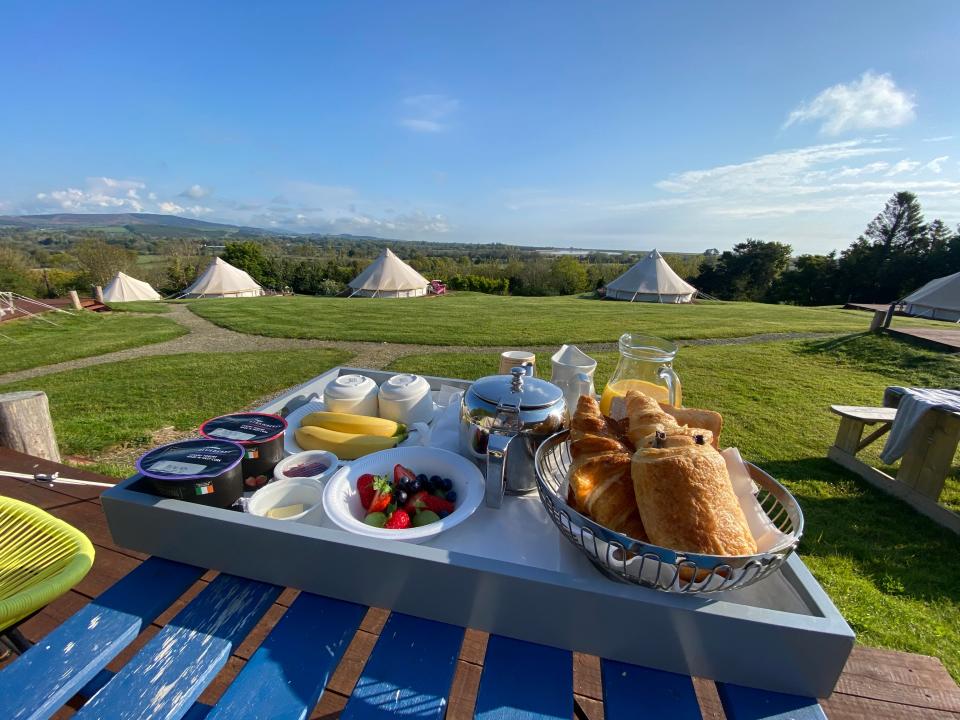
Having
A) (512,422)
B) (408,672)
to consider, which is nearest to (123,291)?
(512,422)

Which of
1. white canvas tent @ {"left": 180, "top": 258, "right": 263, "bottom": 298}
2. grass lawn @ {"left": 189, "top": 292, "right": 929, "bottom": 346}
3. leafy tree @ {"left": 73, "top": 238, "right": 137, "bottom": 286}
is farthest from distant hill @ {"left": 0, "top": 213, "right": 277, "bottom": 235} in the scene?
grass lawn @ {"left": 189, "top": 292, "right": 929, "bottom": 346}

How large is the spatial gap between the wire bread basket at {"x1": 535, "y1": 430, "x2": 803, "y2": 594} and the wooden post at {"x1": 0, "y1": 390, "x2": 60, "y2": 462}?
2.78 m

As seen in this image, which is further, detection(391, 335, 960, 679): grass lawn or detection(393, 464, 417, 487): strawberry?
A: detection(391, 335, 960, 679): grass lawn

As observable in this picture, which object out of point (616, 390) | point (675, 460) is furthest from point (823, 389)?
point (675, 460)

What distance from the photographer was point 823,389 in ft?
17.7

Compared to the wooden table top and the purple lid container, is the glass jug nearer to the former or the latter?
the wooden table top

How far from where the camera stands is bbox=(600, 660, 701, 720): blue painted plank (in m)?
0.59

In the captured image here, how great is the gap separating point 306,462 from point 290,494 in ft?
0.42

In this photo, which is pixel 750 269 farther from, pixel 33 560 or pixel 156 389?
pixel 33 560

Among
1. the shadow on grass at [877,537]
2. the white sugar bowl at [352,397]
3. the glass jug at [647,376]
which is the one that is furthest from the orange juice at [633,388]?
the shadow on grass at [877,537]

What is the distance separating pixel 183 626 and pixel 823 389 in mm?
6878

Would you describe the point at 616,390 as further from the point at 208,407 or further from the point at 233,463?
the point at 208,407

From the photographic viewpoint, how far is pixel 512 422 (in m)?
0.91

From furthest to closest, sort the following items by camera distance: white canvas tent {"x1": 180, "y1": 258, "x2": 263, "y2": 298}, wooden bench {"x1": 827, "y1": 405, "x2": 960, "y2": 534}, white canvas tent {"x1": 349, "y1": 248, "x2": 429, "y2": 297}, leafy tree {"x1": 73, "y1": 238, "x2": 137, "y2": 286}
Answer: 1. leafy tree {"x1": 73, "y1": 238, "x2": 137, "y2": 286}
2. white canvas tent {"x1": 349, "y1": 248, "x2": 429, "y2": 297}
3. white canvas tent {"x1": 180, "y1": 258, "x2": 263, "y2": 298}
4. wooden bench {"x1": 827, "y1": 405, "x2": 960, "y2": 534}
